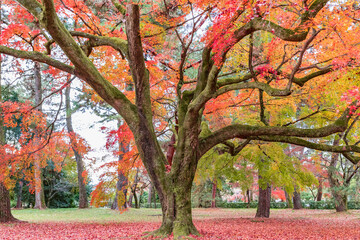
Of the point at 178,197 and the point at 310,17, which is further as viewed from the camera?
the point at 178,197

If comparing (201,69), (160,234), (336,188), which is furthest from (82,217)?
(336,188)

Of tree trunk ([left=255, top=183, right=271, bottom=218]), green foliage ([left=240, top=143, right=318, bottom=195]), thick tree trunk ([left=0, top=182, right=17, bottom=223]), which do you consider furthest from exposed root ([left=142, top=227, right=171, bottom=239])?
tree trunk ([left=255, top=183, right=271, bottom=218])

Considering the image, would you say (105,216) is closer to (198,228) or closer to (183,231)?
(198,228)

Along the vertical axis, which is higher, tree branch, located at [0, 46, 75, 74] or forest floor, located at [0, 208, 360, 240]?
tree branch, located at [0, 46, 75, 74]

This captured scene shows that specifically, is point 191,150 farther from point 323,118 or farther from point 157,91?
point 323,118

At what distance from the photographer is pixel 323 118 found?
773 centimetres

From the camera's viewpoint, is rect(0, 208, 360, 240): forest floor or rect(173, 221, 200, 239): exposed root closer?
rect(173, 221, 200, 239): exposed root

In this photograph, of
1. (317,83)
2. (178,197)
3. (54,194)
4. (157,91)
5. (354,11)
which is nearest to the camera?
(354,11)

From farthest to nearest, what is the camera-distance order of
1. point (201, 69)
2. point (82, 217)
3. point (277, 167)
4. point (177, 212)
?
1. point (82, 217)
2. point (277, 167)
3. point (201, 69)
4. point (177, 212)

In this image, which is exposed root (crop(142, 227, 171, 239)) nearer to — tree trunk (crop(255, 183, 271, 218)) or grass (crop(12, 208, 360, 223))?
grass (crop(12, 208, 360, 223))

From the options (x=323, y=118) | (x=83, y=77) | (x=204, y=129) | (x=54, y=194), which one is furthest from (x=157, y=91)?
(x=54, y=194)

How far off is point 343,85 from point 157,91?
5.26m

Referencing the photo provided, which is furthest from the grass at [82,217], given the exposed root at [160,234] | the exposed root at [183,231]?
the exposed root at [183,231]

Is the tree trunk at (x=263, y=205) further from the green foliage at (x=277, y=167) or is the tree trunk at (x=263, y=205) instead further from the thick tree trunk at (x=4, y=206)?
the thick tree trunk at (x=4, y=206)
